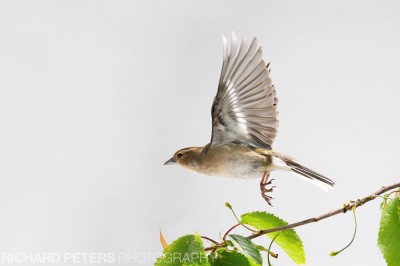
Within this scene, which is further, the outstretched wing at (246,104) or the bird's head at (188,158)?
the bird's head at (188,158)

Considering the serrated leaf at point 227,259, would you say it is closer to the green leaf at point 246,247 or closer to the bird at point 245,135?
the green leaf at point 246,247

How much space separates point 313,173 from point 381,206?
1.23 ft

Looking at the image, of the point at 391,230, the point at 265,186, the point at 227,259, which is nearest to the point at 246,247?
the point at 227,259

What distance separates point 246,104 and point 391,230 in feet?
1.38

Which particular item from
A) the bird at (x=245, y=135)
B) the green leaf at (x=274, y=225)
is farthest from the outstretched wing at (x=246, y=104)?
the green leaf at (x=274, y=225)

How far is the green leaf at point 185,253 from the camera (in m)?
0.43

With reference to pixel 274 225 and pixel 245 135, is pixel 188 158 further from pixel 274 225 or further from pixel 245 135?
pixel 274 225

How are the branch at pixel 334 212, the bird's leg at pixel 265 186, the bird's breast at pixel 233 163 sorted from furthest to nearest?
the bird's breast at pixel 233 163
the bird's leg at pixel 265 186
the branch at pixel 334 212

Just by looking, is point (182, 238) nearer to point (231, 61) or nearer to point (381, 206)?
point (381, 206)

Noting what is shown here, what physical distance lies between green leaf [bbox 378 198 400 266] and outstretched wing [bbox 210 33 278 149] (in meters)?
0.34

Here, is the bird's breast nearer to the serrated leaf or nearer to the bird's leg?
the bird's leg

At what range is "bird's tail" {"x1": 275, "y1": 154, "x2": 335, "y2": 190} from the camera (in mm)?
808

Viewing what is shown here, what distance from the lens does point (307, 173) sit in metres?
0.86

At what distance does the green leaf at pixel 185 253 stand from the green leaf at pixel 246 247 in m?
0.03
